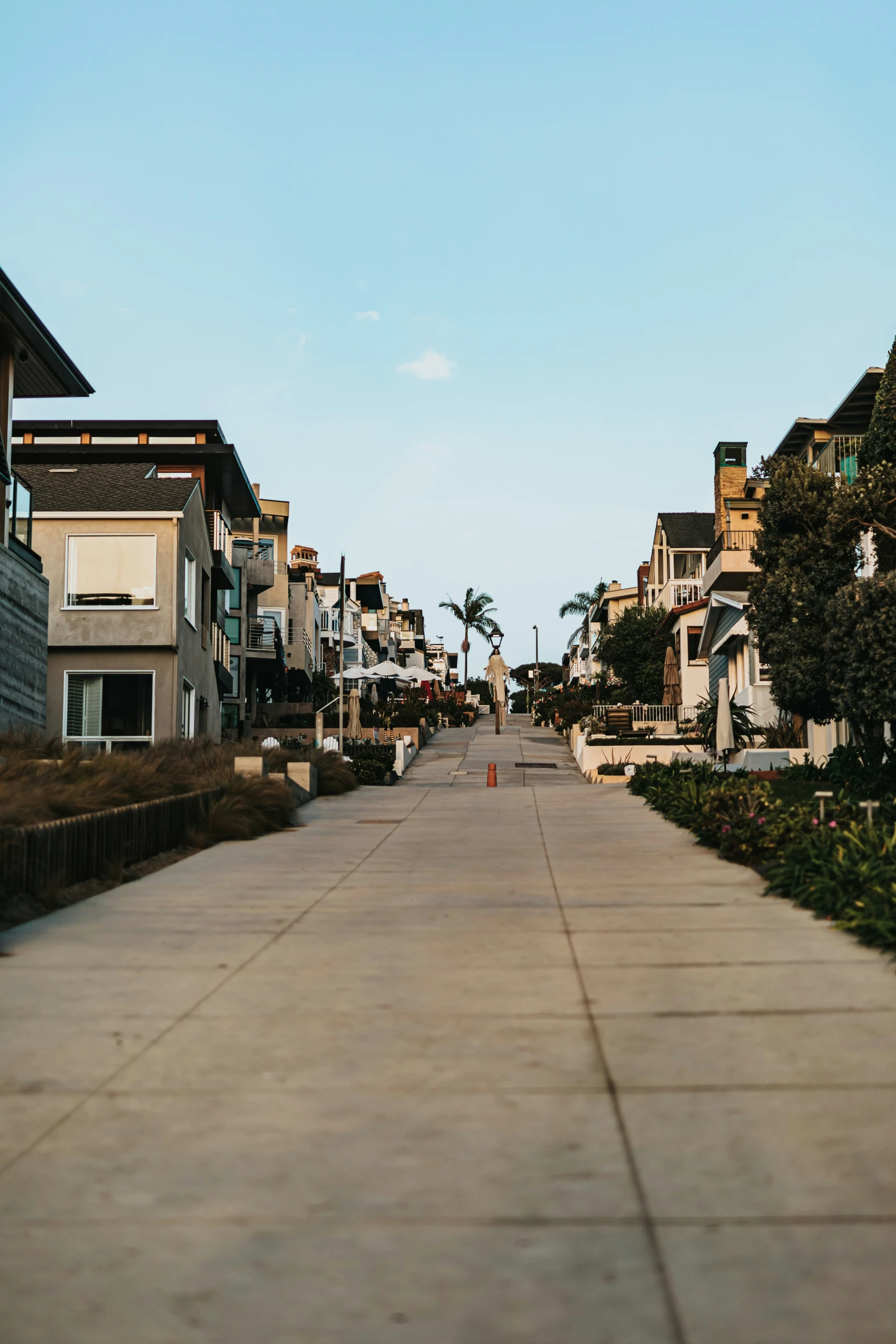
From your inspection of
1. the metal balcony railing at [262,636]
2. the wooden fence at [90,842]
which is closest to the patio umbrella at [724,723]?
the wooden fence at [90,842]

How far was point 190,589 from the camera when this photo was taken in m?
28.5

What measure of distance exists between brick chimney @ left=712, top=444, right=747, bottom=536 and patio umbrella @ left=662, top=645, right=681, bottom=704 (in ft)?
27.2

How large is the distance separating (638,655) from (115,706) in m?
35.4

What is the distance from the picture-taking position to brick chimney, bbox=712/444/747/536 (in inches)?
1626

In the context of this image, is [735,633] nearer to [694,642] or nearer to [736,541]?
[736,541]

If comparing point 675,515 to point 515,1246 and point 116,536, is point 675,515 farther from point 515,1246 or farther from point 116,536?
point 515,1246

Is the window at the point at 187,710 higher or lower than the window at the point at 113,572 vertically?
lower

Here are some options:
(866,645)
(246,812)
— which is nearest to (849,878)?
(866,645)

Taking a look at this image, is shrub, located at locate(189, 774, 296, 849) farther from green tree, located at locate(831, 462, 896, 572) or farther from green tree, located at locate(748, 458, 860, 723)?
green tree, located at locate(831, 462, 896, 572)

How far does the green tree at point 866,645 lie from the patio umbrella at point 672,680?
33.9 m

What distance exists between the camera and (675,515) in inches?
2670

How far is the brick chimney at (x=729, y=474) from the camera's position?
41.3 m

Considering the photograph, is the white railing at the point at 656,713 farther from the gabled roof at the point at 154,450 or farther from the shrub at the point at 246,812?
the shrub at the point at 246,812

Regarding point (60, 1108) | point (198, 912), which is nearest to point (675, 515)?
point (198, 912)
